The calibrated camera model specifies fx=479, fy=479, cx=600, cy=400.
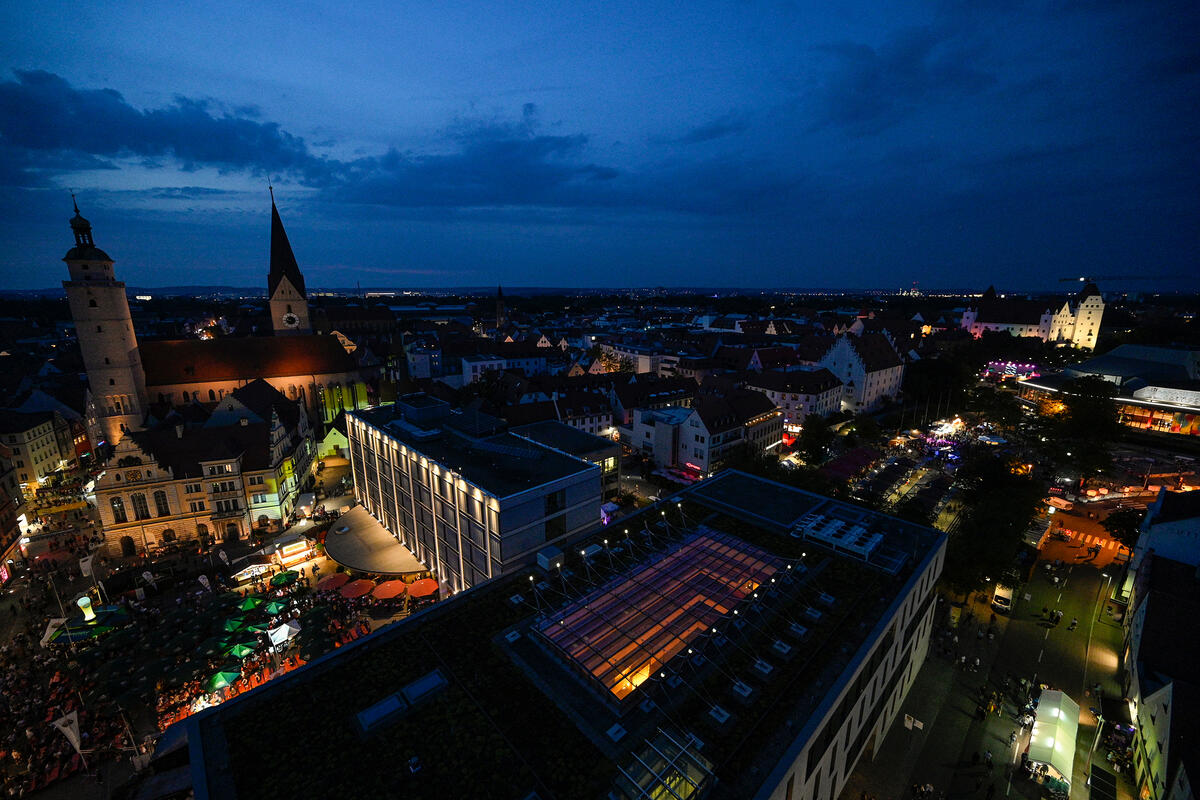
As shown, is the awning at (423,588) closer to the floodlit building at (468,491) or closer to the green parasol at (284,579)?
the floodlit building at (468,491)

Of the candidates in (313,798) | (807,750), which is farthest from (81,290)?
(807,750)

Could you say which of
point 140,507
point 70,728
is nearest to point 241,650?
point 70,728

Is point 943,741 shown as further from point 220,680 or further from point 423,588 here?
point 220,680

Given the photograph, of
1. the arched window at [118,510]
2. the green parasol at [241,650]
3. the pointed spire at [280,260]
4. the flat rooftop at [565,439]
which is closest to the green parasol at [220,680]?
the green parasol at [241,650]

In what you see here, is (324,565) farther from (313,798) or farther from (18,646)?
(313,798)

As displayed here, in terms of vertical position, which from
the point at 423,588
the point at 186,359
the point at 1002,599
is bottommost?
the point at 1002,599

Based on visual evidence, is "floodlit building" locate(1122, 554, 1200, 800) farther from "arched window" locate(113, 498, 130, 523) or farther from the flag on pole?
"arched window" locate(113, 498, 130, 523)
